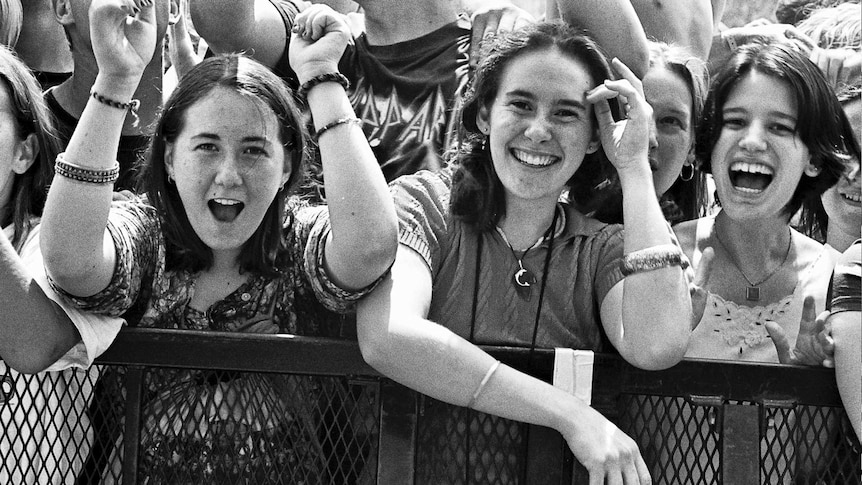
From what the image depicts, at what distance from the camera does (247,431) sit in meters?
1.96

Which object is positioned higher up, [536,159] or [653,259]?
[536,159]

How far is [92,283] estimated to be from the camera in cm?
199

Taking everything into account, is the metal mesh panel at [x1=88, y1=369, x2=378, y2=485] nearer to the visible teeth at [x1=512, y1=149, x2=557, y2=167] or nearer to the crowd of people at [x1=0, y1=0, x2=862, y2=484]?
the crowd of people at [x1=0, y1=0, x2=862, y2=484]

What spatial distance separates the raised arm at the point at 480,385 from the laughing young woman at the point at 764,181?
586mm

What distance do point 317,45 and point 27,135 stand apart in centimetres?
66

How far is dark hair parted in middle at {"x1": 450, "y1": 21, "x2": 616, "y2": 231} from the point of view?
7.43ft

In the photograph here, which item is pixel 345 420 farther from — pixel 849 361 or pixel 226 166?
pixel 849 361

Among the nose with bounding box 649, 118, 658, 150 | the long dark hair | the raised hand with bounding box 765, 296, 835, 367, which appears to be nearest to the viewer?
the raised hand with bounding box 765, 296, 835, 367

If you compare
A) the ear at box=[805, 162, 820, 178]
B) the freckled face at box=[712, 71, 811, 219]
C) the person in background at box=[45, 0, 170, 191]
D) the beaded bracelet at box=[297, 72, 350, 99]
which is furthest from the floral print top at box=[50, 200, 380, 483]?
the ear at box=[805, 162, 820, 178]

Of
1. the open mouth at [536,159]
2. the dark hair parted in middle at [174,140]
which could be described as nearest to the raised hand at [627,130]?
the open mouth at [536,159]

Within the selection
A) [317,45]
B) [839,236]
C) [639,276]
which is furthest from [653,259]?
[839,236]

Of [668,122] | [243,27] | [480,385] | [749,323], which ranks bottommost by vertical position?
[480,385]

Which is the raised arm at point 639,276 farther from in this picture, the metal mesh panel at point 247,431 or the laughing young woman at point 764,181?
the metal mesh panel at point 247,431

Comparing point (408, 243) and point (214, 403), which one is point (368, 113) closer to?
point (408, 243)
